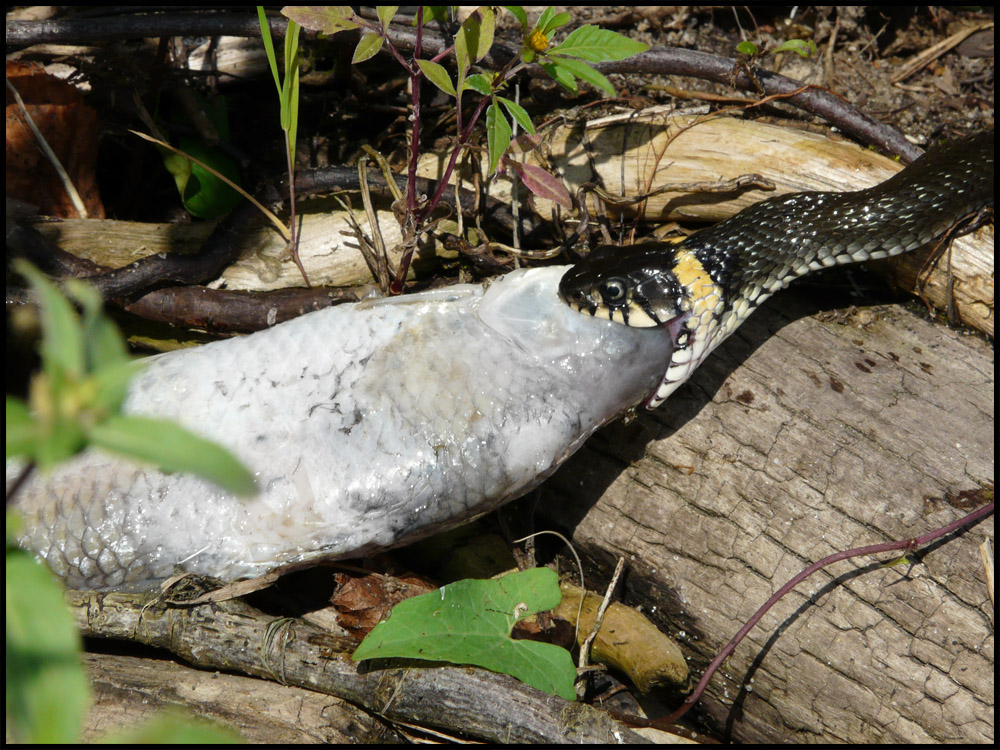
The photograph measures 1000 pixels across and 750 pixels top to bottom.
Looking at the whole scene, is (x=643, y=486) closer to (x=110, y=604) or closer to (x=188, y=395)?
→ (x=188, y=395)

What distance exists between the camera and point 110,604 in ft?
7.13

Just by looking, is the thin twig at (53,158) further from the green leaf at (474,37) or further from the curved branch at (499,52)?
the green leaf at (474,37)

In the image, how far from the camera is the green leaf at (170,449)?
0.71 metres

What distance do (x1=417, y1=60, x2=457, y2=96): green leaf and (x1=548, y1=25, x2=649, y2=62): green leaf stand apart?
34 centimetres

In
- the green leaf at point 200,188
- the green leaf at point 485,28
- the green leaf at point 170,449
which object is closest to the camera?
the green leaf at point 170,449

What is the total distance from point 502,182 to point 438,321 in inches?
43.7

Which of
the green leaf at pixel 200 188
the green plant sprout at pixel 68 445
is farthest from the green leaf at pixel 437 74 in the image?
the green plant sprout at pixel 68 445

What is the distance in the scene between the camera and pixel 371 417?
2117 mm

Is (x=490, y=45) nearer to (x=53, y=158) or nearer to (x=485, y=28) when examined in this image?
(x=485, y=28)

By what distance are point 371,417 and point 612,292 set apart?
33.4 inches

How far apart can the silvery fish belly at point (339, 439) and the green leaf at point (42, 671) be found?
1.23m

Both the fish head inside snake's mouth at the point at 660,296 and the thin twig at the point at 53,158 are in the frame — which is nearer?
the fish head inside snake's mouth at the point at 660,296

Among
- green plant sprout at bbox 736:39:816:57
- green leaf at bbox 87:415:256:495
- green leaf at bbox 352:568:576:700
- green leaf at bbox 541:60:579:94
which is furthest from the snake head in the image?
green leaf at bbox 87:415:256:495

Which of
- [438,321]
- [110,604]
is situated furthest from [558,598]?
[110,604]
